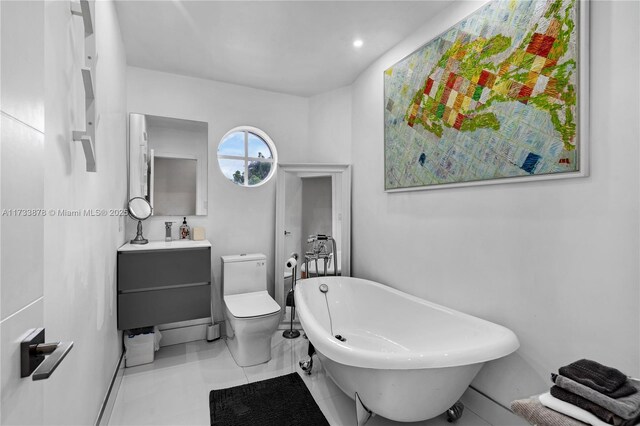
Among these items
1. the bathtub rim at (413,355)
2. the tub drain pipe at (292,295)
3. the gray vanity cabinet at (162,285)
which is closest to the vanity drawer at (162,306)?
the gray vanity cabinet at (162,285)

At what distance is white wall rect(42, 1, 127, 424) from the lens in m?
0.97

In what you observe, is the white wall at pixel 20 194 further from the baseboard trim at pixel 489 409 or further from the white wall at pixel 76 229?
the baseboard trim at pixel 489 409

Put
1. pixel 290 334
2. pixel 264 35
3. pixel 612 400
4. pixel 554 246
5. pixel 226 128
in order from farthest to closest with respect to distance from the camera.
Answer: pixel 226 128 → pixel 290 334 → pixel 264 35 → pixel 554 246 → pixel 612 400

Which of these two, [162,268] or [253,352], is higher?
[162,268]

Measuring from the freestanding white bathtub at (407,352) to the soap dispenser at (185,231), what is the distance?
1.27 metres

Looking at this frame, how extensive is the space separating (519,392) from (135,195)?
3.18m

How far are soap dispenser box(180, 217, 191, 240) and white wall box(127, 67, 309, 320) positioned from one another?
0.06 m

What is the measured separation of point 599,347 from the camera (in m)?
1.37

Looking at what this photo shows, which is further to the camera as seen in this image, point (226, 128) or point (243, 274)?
point (226, 128)

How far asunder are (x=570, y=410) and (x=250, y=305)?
2.19 m

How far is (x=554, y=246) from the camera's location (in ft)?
5.03

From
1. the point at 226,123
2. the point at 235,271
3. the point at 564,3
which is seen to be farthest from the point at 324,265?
the point at 564,3

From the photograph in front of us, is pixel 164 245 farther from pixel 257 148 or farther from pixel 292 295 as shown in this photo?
pixel 257 148

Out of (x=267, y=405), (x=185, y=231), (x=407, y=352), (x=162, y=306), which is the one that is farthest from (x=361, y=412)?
(x=185, y=231)
